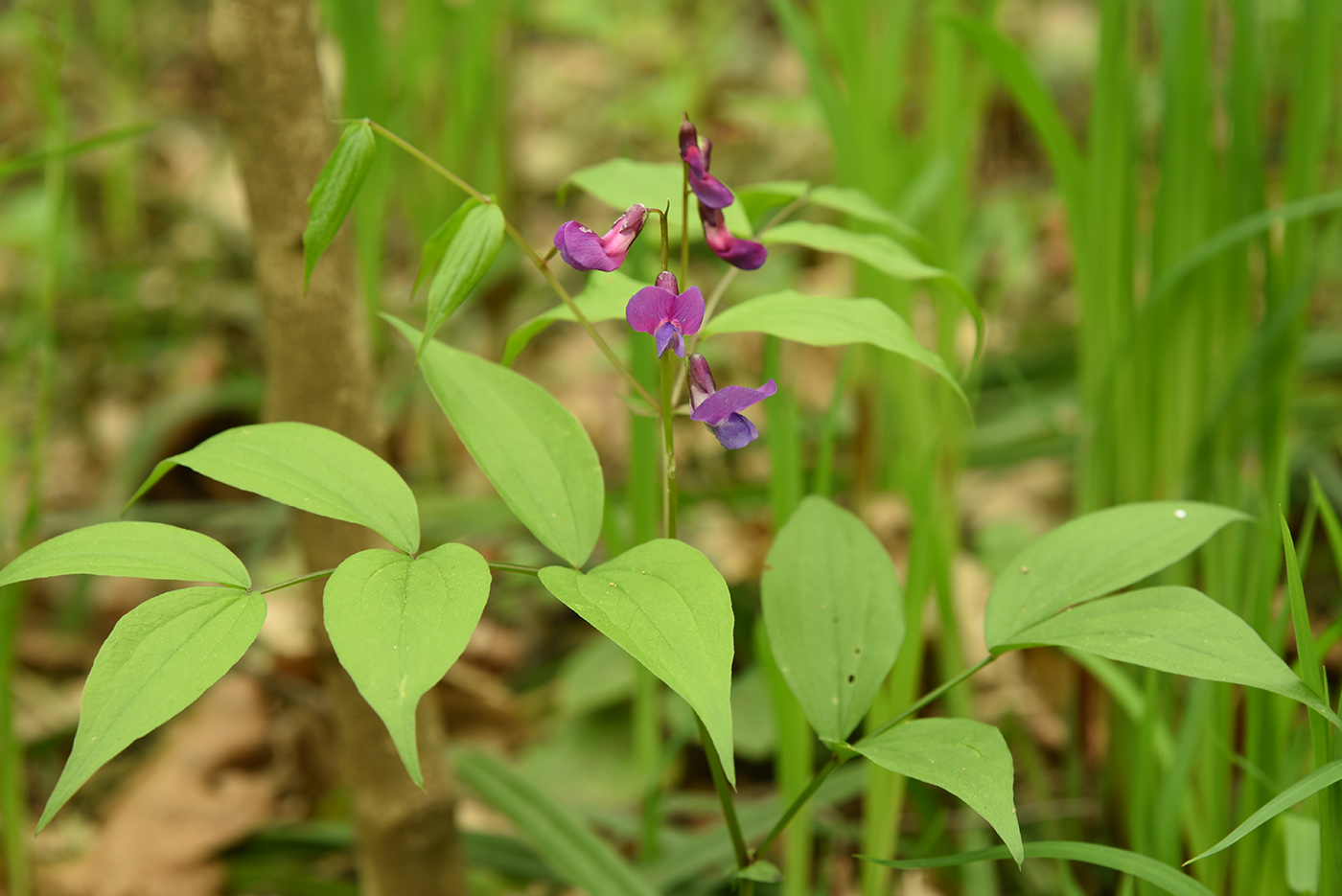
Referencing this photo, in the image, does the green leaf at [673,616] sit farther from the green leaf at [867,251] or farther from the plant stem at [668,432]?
the green leaf at [867,251]

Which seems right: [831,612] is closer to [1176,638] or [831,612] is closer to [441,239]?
[1176,638]

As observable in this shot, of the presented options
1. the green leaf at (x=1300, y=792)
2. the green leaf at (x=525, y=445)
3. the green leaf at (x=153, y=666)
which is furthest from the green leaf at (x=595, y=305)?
the green leaf at (x=1300, y=792)

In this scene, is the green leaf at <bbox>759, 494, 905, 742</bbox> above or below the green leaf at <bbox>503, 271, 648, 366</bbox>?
below

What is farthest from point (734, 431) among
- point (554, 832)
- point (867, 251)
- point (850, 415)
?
point (850, 415)

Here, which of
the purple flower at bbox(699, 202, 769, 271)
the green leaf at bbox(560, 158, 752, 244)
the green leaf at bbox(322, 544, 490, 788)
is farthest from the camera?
the green leaf at bbox(560, 158, 752, 244)

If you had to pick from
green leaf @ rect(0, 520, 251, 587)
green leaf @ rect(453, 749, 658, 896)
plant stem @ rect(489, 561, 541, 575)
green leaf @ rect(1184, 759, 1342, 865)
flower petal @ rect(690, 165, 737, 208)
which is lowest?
green leaf @ rect(453, 749, 658, 896)

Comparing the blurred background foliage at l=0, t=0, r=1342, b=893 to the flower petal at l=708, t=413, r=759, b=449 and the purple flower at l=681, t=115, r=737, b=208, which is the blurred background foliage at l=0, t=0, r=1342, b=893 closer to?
the purple flower at l=681, t=115, r=737, b=208

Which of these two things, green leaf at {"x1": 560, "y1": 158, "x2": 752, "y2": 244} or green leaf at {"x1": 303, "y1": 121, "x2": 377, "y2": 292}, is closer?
green leaf at {"x1": 303, "y1": 121, "x2": 377, "y2": 292}

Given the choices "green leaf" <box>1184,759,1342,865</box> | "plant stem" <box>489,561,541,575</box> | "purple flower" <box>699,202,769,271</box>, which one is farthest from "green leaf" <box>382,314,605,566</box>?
"green leaf" <box>1184,759,1342,865</box>
